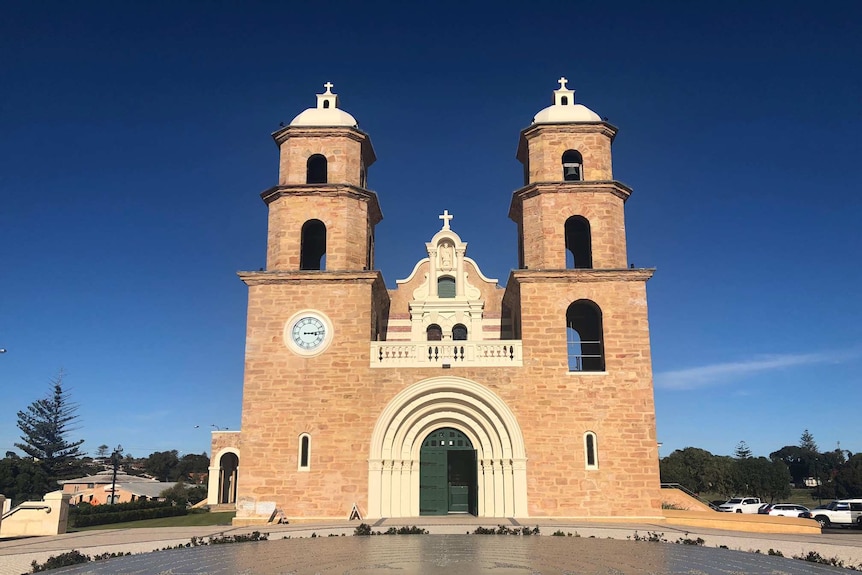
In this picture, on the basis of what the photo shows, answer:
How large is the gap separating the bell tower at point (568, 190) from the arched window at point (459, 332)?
3853 millimetres

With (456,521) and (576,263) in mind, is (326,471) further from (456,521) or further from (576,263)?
(576,263)

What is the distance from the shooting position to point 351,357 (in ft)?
71.9

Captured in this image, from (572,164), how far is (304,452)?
13.6 meters

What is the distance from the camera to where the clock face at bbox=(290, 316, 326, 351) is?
22156mm

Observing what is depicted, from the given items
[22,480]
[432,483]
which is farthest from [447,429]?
[22,480]

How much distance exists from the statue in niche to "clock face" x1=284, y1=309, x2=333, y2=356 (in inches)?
257

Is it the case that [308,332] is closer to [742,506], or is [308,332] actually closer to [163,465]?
[742,506]

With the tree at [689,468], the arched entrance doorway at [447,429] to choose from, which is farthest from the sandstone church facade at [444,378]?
the tree at [689,468]

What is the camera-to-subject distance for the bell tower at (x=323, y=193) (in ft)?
76.1

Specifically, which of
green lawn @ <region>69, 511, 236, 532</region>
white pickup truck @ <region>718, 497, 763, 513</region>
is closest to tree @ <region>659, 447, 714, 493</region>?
white pickup truck @ <region>718, 497, 763, 513</region>

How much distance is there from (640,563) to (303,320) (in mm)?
13855

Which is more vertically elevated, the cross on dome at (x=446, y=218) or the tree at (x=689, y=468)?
the cross on dome at (x=446, y=218)

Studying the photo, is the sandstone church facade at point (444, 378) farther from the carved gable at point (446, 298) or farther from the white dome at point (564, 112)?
the carved gable at point (446, 298)

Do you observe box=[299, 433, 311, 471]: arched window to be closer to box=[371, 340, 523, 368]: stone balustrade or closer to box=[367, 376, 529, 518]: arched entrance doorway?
box=[367, 376, 529, 518]: arched entrance doorway
